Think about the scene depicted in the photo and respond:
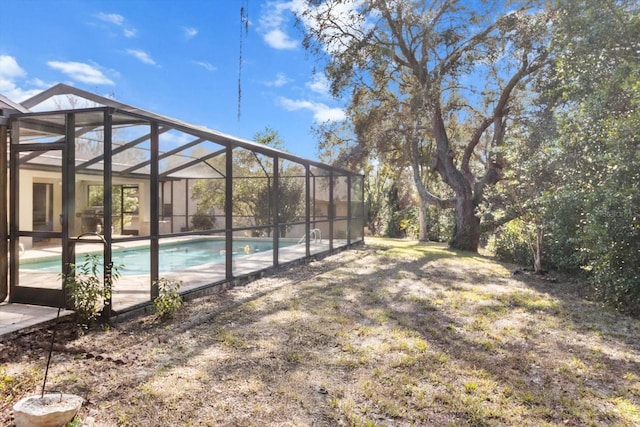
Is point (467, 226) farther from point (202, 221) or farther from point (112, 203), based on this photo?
point (112, 203)

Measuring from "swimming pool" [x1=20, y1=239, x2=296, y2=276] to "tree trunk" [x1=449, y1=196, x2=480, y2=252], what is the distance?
7086 mm

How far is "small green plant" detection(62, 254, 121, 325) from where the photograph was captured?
388 cm

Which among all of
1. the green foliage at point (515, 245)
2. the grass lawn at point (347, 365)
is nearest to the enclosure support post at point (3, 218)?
the grass lawn at point (347, 365)

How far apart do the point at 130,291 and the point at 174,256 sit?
1.46 metres

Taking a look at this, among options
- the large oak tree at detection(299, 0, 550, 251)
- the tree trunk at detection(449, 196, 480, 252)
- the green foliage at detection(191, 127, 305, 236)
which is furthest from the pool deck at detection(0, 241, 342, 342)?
the tree trunk at detection(449, 196, 480, 252)

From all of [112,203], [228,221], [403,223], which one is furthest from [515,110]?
[112,203]

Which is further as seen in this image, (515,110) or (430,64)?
(430,64)

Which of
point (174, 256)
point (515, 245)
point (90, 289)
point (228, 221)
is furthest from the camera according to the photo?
point (515, 245)

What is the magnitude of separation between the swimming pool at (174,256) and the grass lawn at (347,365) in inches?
34.5

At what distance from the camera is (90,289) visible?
3.88 m

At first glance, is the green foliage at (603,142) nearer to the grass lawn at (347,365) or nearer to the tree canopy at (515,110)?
the tree canopy at (515,110)

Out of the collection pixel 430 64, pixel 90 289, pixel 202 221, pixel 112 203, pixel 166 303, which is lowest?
pixel 166 303

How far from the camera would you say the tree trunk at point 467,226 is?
1320cm

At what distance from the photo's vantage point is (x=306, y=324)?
4531 mm
